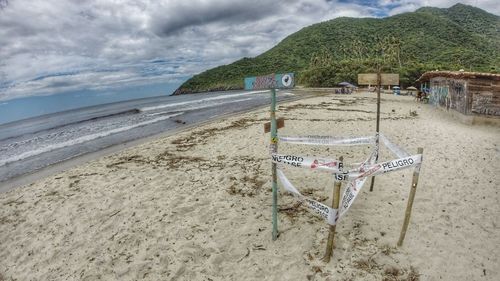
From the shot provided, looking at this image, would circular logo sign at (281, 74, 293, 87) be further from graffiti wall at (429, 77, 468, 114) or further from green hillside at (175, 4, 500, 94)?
green hillside at (175, 4, 500, 94)

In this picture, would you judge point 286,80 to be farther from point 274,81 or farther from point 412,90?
point 412,90

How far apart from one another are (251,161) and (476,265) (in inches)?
267

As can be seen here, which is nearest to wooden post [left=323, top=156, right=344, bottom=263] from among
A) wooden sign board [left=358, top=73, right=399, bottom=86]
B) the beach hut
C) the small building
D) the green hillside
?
wooden sign board [left=358, top=73, right=399, bottom=86]

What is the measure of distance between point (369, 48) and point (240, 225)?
425 feet

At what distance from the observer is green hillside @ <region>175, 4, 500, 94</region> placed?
79.8 m

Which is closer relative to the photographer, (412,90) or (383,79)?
(383,79)

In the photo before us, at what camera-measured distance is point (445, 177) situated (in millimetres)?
8062

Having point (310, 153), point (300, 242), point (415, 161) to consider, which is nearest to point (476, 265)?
point (415, 161)

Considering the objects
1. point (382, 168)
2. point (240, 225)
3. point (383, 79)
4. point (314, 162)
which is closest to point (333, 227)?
point (314, 162)

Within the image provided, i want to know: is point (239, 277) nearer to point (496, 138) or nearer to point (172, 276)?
point (172, 276)

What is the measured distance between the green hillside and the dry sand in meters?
63.1

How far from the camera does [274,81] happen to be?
188 inches

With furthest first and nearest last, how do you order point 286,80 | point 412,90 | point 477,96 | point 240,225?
point 412,90 → point 477,96 → point 240,225 → point 286,80

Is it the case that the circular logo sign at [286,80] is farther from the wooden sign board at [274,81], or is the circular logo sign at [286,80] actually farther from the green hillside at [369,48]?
the green hillside at [369,48]
